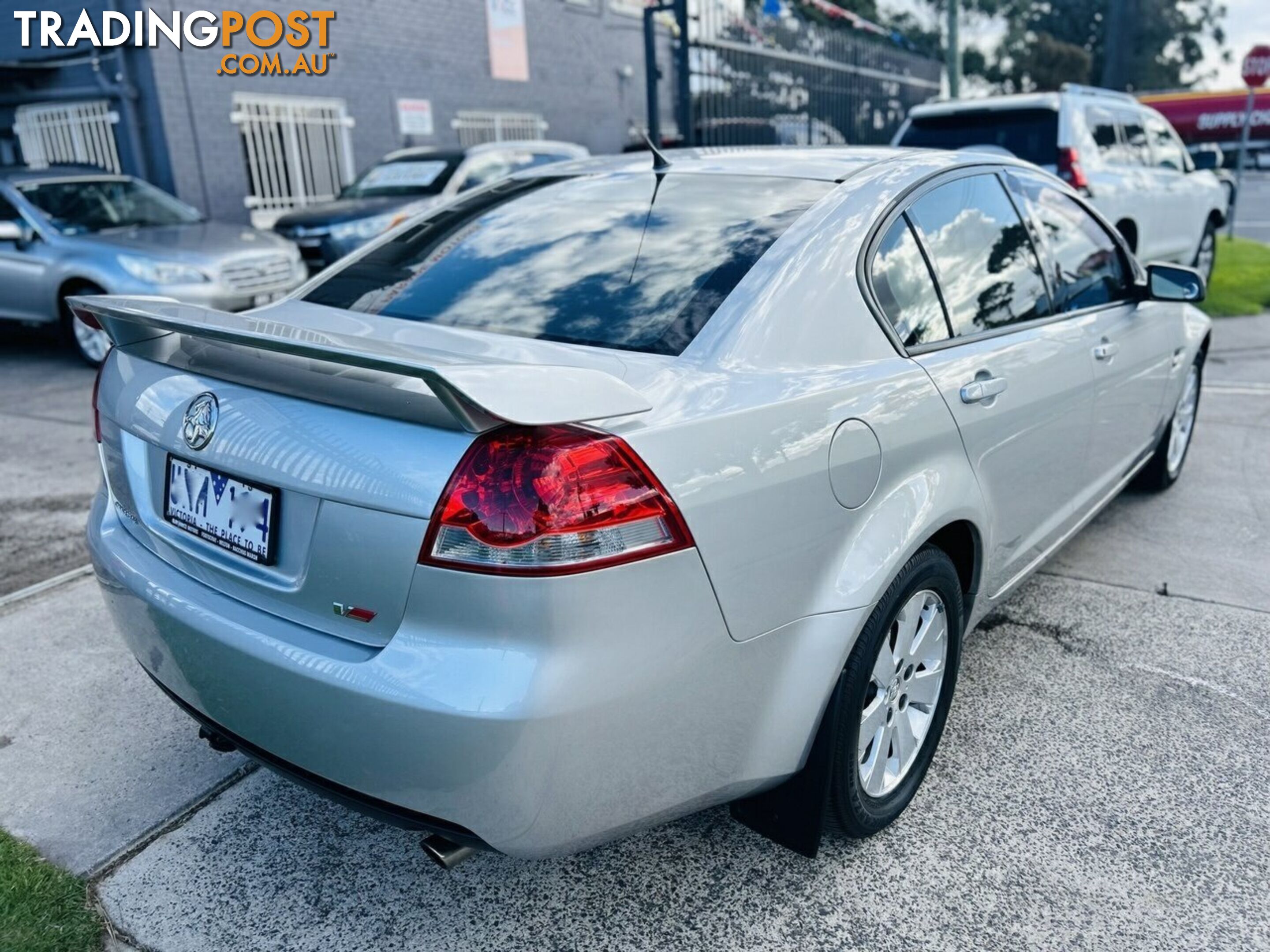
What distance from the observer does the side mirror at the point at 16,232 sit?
326 inches

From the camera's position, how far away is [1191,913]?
2203mm

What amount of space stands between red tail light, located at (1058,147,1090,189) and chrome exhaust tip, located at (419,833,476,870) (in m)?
7.64

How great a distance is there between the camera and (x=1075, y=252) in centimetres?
363

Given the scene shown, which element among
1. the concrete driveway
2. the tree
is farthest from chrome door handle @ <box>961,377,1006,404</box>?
the tree

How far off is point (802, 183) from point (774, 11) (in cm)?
1635

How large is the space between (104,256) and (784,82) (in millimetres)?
13182

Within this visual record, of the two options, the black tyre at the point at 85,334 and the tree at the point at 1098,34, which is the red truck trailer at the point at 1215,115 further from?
the black tyre at the point at 85,334

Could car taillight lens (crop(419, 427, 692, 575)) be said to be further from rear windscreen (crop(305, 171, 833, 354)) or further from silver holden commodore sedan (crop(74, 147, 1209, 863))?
rear windscreen (crop(305, 171, 833, 354))

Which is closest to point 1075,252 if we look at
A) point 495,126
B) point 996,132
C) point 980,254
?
point 980,254

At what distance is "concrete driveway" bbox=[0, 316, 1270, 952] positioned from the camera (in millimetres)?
2201

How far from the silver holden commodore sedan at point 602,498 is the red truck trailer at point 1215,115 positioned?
125ft

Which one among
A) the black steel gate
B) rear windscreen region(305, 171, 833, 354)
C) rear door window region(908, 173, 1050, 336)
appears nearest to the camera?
rear windscreen region(305, 171, 833, 354)

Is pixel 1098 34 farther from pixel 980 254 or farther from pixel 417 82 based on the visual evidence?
pixel 980 254
